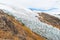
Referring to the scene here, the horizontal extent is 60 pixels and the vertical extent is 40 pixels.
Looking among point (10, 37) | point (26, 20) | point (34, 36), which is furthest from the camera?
point (26, 20)

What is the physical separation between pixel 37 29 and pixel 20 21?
2687 millimetres

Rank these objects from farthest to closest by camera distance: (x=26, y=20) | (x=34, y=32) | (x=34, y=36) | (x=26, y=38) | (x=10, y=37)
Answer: (x=26, y=20) < (x=34, y=32) < (x=34, y=36) < (x=26, y=38) < (x=10, y=37)

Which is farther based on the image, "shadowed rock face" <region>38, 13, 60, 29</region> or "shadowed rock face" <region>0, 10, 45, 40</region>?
"shadowed rock face" <region>38, 13, 60, 29</region>

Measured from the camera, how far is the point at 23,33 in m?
26.9

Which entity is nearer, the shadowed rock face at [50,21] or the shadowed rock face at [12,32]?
the shadowed rock face at [12,32]

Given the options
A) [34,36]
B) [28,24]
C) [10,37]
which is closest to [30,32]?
[34,36]

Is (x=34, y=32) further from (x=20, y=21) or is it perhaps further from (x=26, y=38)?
(x=26, y=38)

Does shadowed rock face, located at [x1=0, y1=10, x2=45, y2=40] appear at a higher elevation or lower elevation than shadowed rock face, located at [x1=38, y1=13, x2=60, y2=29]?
higher

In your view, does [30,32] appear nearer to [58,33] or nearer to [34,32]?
[34,32]

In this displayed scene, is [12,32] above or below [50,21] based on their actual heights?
above

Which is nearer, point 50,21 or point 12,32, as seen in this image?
point 12,32

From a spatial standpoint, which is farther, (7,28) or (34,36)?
(34,36)

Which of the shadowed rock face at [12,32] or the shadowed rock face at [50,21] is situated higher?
the shadowed rock face at [12,32]

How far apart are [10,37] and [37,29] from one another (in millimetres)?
7064
